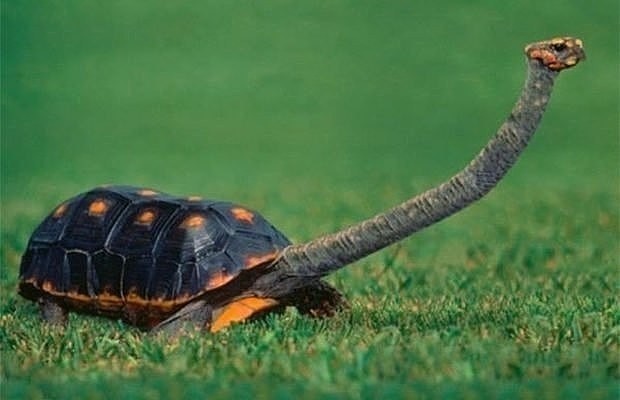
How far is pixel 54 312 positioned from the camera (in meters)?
7.62

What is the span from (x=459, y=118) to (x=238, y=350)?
52.2 feet

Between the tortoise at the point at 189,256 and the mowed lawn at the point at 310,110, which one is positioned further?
the mowed lawn at the point at 310,110

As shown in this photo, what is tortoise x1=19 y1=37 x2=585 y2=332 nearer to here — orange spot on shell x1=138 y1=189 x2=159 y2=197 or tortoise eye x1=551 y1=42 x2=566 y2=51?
orange spot on shell x1=138 y1=189 x2=159 y2=197

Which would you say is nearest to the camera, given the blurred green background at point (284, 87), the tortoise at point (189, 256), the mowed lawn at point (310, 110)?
the tortoise at point (189, 256)

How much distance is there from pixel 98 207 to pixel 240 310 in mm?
1004

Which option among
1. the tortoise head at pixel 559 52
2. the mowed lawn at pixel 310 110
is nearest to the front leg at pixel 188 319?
the tortoise head at pixel 559 52

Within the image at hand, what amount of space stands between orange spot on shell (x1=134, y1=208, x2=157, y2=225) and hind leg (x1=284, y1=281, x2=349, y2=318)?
2.75ft

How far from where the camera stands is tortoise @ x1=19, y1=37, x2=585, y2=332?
6926 mm

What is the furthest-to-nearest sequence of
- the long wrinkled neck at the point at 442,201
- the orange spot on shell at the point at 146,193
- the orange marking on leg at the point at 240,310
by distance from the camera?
the orange spot on shell at the point at 146,193
the orange marking on leg at the point at 240,310
the long wrinkled neck at the point at 442,201

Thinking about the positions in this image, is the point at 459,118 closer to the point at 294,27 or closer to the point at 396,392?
the point at 294,27

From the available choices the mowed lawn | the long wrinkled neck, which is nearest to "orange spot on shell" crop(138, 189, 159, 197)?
the long wrinkled neck

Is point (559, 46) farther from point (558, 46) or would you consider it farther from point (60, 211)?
point (60, 211)

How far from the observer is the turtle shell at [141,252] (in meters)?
7.12

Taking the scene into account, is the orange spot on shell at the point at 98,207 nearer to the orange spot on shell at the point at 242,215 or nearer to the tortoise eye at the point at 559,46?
the orange spot on shell at the point at 242,215
